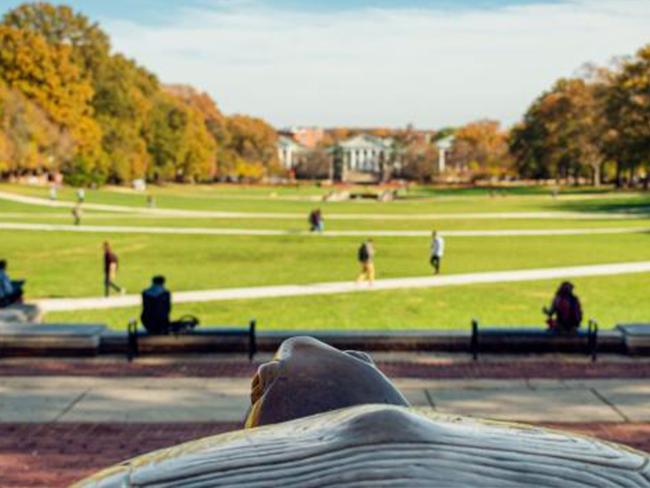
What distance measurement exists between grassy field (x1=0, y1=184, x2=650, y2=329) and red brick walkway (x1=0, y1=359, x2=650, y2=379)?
18.2ft

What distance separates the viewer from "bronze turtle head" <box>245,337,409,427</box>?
1757 mm

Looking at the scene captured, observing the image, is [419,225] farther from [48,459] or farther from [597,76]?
[597,76]

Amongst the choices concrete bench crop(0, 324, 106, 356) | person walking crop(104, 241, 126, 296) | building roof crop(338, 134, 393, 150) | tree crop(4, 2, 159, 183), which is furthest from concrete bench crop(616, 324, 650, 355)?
building roof crop(338, 134, 393, 150)

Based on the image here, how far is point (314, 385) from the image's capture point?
5.84 ft

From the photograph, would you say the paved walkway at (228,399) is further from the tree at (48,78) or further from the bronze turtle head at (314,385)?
the tree at (48,78)

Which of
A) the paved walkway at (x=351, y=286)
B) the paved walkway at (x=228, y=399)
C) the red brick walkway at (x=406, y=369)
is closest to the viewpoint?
the paved walkway at (x=228, y=399)

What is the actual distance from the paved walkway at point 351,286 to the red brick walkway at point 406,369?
25.5ft

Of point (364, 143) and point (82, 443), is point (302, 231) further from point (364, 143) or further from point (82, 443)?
point (364, 143)

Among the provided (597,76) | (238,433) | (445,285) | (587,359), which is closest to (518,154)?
(597,76)

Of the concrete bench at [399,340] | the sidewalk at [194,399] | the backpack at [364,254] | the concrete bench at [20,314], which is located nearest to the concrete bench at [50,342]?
the sidewalk at [194,399]

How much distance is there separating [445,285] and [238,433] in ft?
71.3

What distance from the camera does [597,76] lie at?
8862 cm

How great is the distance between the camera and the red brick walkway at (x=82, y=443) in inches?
289

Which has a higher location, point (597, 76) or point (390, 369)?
point (597, 76)
